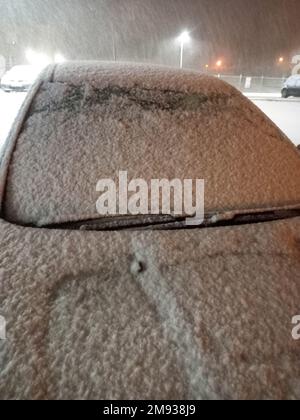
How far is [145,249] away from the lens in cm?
91

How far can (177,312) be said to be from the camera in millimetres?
749

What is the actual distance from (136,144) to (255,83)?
68.7ft

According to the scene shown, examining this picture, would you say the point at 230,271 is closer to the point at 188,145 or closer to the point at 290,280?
the point at 290,280

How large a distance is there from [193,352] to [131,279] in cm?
24

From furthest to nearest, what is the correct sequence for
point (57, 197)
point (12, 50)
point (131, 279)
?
point (12, 50)
point (57, 197)
point (131, 279)

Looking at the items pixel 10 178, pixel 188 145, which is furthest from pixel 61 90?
pixel 188 145

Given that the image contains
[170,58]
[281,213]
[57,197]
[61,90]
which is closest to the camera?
[57,197]

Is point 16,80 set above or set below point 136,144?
below

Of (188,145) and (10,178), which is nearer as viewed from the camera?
(10,178)

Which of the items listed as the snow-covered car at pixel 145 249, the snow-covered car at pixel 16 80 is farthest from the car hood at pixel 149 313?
the snow-covered car at pixel 16 80

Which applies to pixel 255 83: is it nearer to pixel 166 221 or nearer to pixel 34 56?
pixel 34 56

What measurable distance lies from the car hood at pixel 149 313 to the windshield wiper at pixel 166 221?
0.18 ft

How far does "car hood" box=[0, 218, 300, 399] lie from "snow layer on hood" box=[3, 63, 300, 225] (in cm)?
17

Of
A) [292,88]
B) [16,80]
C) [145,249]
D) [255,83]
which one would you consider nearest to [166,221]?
[145,249]
